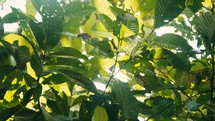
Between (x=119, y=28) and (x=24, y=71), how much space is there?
0.28m

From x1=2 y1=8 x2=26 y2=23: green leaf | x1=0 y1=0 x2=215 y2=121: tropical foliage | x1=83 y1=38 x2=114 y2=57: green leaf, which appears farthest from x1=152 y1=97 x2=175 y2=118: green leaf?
x1=2 y1=8 x2=26 y2=23: green leaf

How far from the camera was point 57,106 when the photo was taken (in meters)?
0.89

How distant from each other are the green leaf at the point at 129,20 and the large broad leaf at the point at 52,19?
6.4 inches

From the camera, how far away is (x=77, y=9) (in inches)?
35.0

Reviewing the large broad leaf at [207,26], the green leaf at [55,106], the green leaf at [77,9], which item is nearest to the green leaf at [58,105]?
the green leaf at [55,106]

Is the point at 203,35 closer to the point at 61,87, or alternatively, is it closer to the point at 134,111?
the point at 134,111

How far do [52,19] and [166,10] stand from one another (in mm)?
294

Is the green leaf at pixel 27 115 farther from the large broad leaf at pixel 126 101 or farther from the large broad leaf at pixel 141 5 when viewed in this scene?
the large broad leaf at pixel 141 5

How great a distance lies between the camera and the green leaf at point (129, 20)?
2.65 feet

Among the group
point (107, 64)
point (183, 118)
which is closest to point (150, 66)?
point (107, 64)

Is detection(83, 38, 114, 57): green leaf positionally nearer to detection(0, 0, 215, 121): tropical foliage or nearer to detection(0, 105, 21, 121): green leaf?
detection(0, 0, 215, 121): tropical foliage

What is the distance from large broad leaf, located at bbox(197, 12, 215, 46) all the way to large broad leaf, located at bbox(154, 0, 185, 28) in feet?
0.32

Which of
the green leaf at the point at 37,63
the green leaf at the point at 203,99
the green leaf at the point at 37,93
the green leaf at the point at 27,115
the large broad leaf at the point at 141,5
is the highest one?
the large broad leaf at the point at 141,5

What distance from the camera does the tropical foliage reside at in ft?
2.49
